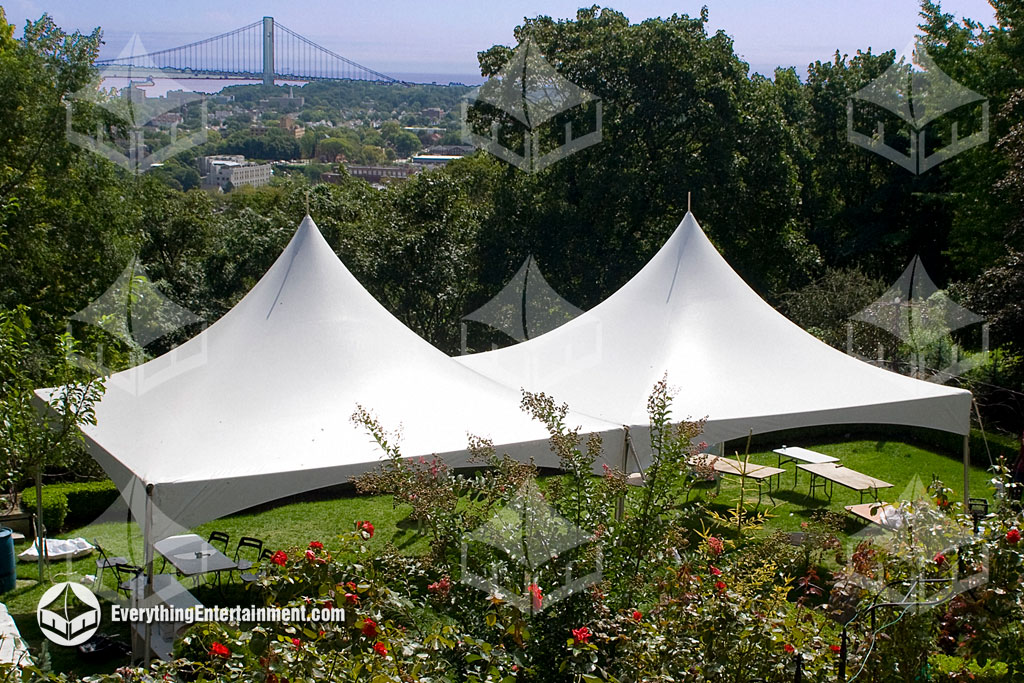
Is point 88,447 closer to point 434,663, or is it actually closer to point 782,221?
point 434,663

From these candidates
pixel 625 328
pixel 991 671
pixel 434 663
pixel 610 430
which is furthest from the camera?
pixel 625 328

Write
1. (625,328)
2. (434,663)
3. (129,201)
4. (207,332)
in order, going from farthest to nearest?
(129,201) → (625,328) → (207,332) → (434,663)

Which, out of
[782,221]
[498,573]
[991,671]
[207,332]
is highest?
[782,221]

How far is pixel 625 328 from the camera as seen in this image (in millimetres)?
A: 8375

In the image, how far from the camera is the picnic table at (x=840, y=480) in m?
8.48

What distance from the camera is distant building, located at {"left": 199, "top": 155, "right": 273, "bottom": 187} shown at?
30.9 metres

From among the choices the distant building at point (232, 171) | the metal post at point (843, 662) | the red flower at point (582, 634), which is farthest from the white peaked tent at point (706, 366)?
the distant building at point (232, 171)

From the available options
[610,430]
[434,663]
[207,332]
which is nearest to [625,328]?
[610,430]

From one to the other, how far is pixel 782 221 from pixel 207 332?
12.3m

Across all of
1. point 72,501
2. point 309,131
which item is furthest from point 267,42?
point 72,501

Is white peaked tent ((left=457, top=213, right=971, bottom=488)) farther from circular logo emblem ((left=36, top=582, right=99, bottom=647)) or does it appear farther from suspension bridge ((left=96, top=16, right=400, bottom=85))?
suspension bridge ((left=96, top=16, right=400, bottom=85))

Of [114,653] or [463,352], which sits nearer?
[114,653]

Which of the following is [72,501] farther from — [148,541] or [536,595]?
[536,595]

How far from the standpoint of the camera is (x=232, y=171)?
32.3 meters
